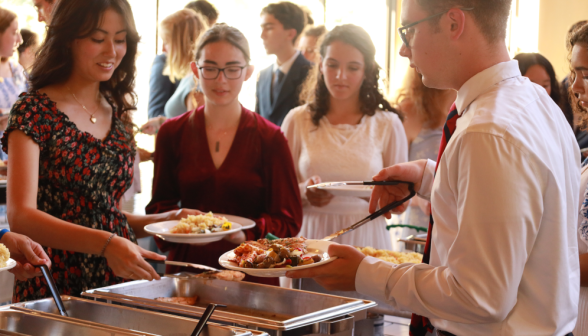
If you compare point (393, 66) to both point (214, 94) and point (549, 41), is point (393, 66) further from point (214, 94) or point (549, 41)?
point (214, 94)

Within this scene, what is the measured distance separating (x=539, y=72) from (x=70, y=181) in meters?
2.20

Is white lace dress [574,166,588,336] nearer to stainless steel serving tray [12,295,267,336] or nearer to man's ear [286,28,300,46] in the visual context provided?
stainless steel serving tray [12,295,267,336]

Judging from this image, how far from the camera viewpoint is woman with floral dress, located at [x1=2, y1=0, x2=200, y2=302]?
144 centimetres

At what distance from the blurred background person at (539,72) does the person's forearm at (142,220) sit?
185 cm

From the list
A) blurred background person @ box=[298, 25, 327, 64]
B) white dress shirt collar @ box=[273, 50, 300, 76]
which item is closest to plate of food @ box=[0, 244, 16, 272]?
white dress shirt collar @ box=[273, 50, 300, 76]

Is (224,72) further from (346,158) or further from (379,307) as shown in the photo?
(379,307)

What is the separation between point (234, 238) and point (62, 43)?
0.74 m

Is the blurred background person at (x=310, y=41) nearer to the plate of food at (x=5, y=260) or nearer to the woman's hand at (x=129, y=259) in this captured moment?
the woman's hand at (x=129, y=259)

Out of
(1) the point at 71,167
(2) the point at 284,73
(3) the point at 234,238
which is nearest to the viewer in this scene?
(1) the point at 71,167

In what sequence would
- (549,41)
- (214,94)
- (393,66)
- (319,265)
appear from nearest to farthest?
(319,265) → (214,94) → (393,66) → (549,41)

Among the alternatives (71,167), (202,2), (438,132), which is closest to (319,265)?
(71,167)

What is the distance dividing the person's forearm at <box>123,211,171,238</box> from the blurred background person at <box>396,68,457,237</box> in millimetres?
1418

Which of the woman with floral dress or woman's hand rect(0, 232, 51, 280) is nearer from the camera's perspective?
woman's hand rect(0, 232, 51, 280)

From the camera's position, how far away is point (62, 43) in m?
1.59
